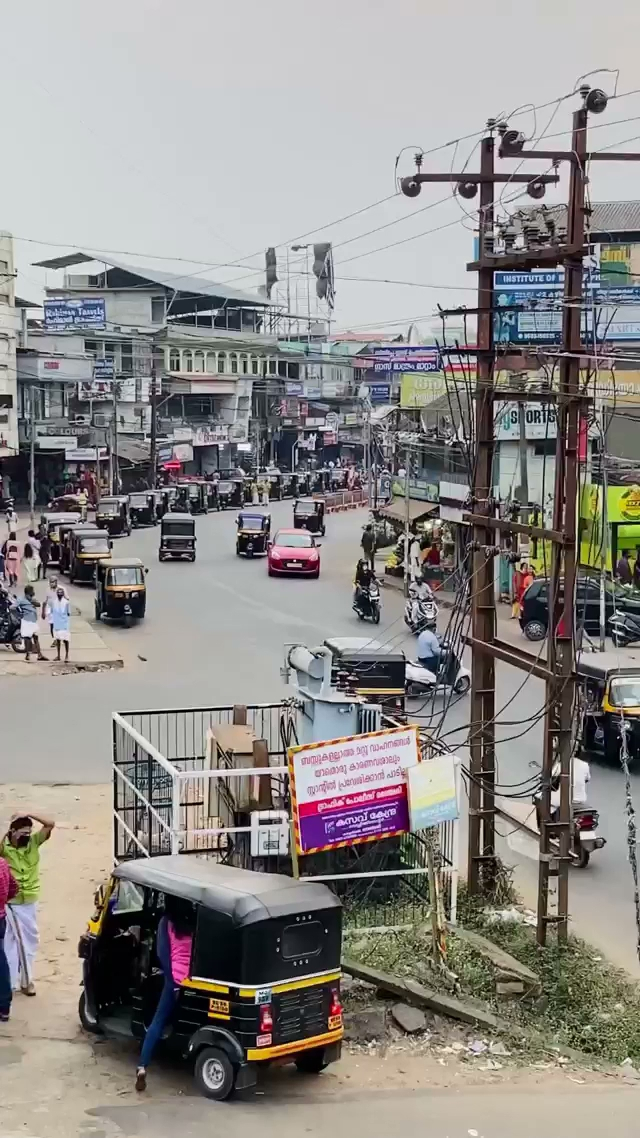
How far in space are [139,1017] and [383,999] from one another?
216cm

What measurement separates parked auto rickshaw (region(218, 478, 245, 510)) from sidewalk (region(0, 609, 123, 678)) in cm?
4417

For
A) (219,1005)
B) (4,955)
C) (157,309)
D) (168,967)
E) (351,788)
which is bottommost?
(4,955)

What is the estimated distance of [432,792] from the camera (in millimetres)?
11375

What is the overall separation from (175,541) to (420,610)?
706 inches

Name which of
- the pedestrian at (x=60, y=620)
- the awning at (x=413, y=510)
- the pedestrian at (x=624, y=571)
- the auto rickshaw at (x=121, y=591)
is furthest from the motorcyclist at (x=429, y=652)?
the awning at (x=413, y=510)

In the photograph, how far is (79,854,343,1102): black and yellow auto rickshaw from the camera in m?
8.40

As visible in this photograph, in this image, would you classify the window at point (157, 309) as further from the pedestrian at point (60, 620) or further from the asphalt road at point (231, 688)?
the pedestrian at point (60, 620)

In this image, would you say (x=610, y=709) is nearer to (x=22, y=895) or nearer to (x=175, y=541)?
(x=22, y=895)

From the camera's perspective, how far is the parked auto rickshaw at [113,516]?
172 feet

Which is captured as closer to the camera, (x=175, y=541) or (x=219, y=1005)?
(x=219, y=1005)

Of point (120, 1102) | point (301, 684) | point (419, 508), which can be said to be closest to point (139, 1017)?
point (120, 1102)

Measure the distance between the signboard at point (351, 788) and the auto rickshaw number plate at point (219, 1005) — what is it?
2470 millimetres

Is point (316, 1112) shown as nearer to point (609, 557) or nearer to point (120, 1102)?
point (120, 1102)

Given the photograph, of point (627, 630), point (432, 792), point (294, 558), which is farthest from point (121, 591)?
point (432, 792)
